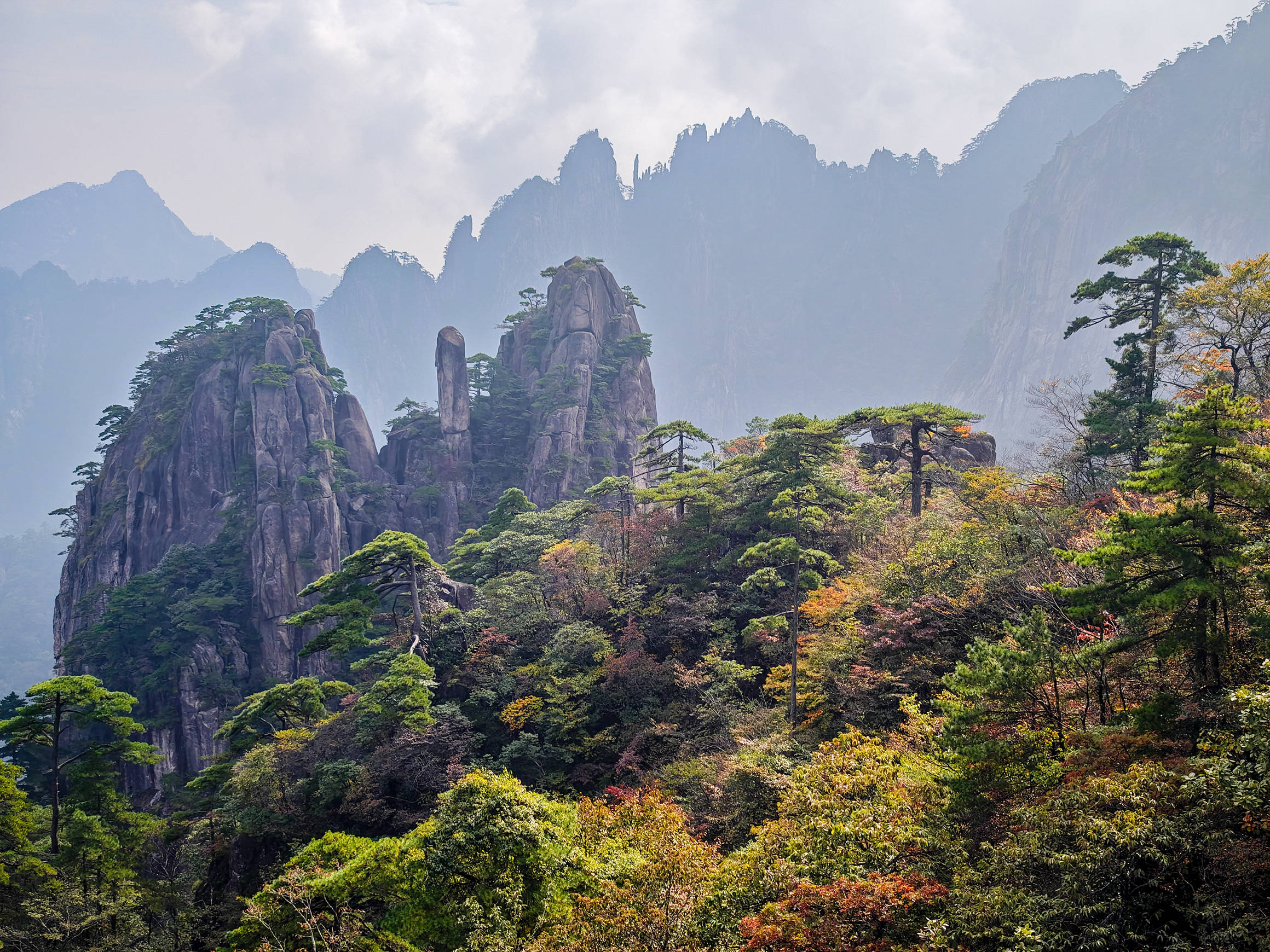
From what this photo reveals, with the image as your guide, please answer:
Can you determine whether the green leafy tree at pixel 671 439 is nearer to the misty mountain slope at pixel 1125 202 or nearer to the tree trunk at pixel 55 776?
the tree trunk at pixel 55 776

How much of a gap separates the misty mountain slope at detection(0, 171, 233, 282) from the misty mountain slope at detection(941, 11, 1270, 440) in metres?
191

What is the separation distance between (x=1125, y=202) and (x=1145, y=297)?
3455 inches

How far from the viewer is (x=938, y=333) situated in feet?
411

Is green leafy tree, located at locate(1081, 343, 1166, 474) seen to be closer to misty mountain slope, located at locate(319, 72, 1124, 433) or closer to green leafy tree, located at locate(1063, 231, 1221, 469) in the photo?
green leafy tree, located at locate(1063, 231, 1221, 469)

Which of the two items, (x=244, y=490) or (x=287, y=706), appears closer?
(x=287, y=706)

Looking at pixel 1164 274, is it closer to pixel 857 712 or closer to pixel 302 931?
pixel 857 712

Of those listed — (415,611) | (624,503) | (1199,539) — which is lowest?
(1199,539)

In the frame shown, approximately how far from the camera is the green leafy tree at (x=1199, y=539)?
771cm

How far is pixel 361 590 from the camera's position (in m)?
23.5

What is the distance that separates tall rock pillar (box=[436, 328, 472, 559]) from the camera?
169 ft

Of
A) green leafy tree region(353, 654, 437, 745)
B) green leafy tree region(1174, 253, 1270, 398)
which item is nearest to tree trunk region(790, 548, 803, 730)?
green leafy tree region(353, 654, 437, 745)

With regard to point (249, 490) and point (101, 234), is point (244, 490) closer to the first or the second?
point (249, 490)

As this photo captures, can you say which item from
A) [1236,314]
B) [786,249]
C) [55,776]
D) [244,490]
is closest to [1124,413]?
[1236,314]

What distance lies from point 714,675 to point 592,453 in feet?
115
